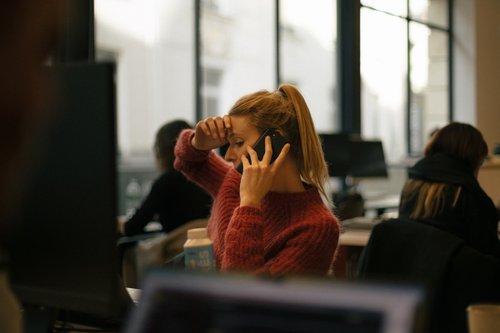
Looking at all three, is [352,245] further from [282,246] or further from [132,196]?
[132,196]

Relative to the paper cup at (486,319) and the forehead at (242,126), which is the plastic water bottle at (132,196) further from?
the paper cup at (486,319)

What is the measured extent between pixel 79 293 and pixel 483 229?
2.10 m

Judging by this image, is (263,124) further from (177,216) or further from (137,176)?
(137,176)

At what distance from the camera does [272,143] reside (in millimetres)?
1920

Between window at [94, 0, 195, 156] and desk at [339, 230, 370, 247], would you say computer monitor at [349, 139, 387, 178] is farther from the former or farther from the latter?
window at [94, 0, 195, 156]

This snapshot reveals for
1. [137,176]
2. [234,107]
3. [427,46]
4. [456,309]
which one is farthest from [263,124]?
[427,46]

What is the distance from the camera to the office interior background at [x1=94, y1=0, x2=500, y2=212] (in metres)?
7.10

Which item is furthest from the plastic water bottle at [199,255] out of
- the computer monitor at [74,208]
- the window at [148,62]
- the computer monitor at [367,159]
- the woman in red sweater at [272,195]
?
the window at [148,62]

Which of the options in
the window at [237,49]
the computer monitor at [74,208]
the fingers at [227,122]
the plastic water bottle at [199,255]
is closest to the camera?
the computer monitor at [74,208]

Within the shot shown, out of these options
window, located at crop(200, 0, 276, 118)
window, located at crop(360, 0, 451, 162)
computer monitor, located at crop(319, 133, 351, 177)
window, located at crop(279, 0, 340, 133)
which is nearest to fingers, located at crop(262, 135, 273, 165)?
computer monitor, located at crop(319, 133, 351, 177)

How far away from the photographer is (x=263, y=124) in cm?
198

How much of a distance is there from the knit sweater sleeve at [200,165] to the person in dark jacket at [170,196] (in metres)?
1.62

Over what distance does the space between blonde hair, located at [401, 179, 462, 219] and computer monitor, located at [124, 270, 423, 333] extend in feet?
6.78

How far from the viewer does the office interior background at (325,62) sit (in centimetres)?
710
